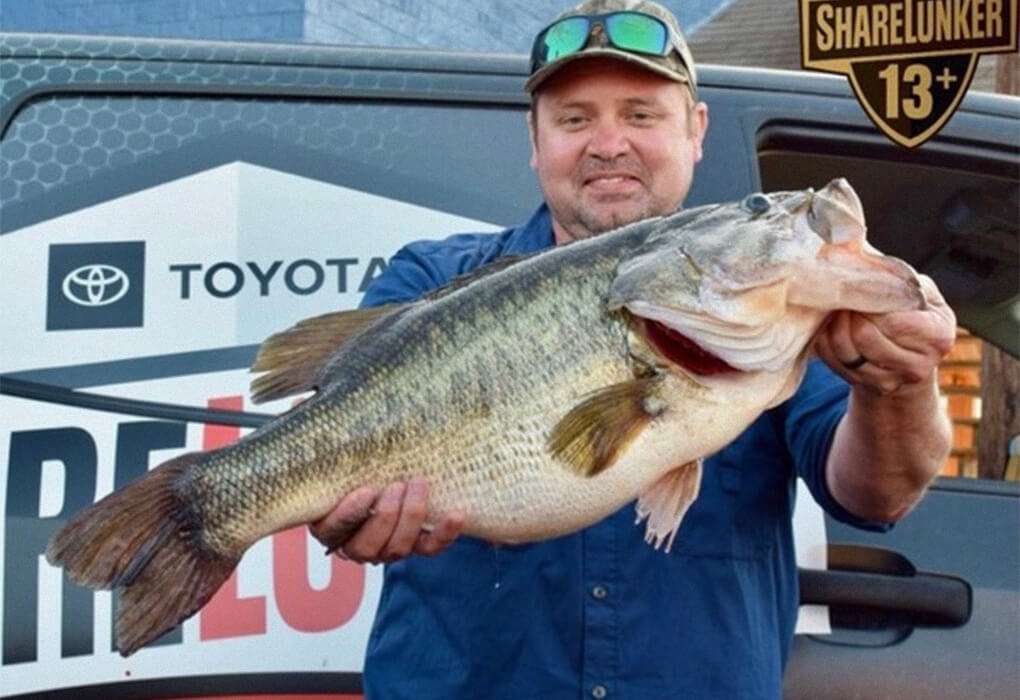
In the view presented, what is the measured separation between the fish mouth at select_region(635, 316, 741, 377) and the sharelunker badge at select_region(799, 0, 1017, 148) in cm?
154

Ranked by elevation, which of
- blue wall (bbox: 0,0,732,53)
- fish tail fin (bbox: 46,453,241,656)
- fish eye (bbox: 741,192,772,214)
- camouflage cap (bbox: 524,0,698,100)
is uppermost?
blue wall (bbox: 0,0,732,53)

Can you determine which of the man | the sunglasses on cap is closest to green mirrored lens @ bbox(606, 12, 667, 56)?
the sunglasses on cap

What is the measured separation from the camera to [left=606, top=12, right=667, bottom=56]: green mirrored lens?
2.40 m

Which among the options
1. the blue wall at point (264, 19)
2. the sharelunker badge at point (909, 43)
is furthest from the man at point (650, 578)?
the blue wall at point (264, 19)

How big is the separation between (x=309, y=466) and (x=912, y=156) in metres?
1.64

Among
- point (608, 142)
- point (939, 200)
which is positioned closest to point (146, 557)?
point (608, 142)

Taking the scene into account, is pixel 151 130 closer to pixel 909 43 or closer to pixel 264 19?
pixel 909 43

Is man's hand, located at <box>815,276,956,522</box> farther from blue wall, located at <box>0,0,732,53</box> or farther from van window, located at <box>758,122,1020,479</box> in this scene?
blue wall, located at <box>0,0,732,53</box>

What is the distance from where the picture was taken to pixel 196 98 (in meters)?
2.71

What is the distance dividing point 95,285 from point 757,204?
1.24 m

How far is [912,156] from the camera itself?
9.96 ft

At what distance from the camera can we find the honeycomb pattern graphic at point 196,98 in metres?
2.64

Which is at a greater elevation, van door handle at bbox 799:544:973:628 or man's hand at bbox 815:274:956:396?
man's hand at bbox 815:274:956:396

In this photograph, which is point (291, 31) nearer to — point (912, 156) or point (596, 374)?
point (912, 156)
